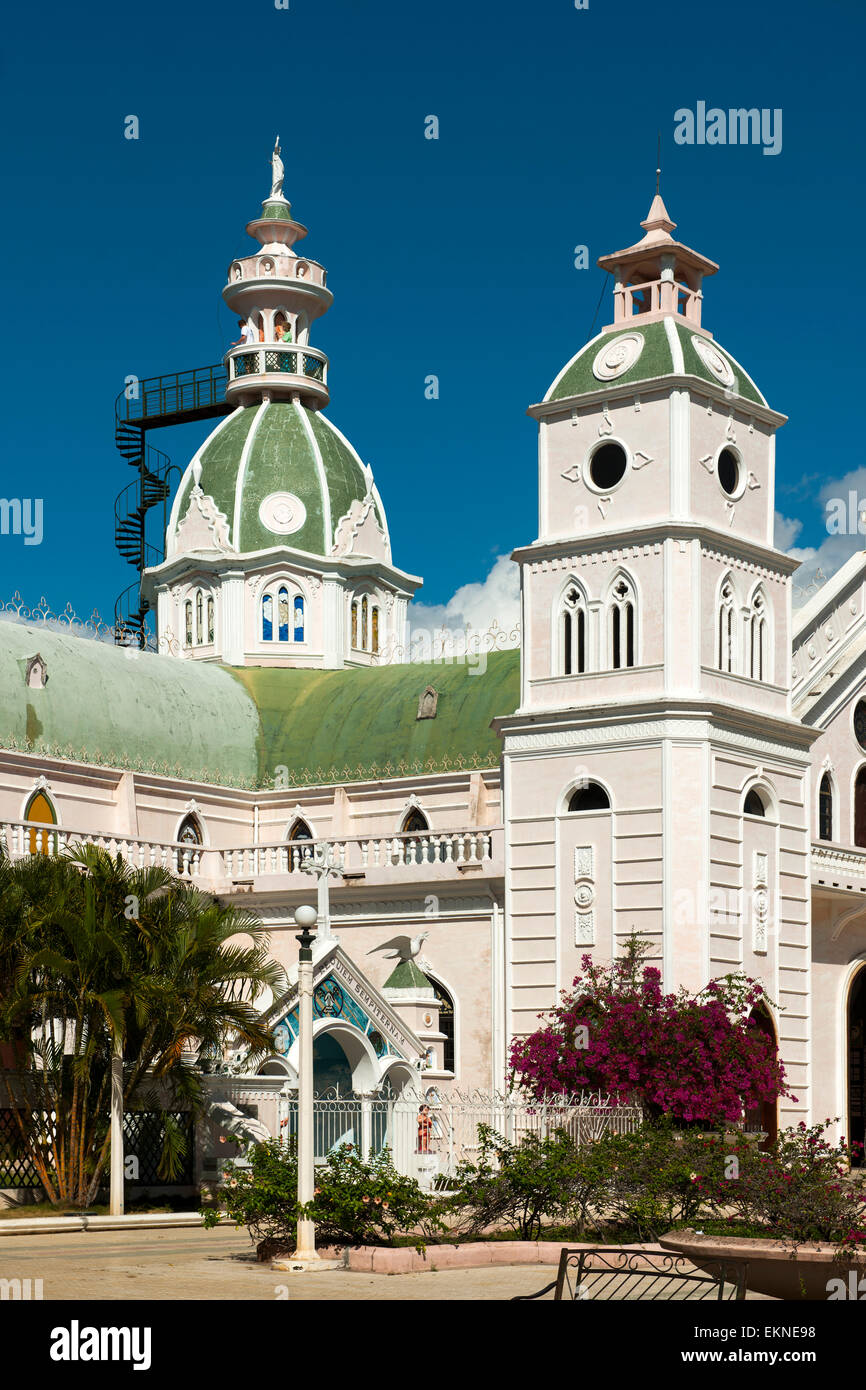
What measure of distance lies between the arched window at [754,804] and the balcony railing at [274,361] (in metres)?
20.5

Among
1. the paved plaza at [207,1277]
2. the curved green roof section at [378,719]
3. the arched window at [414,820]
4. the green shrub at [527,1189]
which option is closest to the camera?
the paved plaza at [207,1277]

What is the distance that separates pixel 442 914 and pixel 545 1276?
61.5 ft

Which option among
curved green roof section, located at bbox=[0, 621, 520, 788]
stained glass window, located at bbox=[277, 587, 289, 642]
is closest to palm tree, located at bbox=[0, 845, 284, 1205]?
curved green roof section, located at bbox=[0, 621, 520, 788]

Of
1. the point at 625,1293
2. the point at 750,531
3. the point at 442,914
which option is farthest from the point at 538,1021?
the point at 625,1293

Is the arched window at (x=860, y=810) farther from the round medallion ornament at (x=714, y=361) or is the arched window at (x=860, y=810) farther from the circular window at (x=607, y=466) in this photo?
the round medallion ornament at (x=714, y=361)

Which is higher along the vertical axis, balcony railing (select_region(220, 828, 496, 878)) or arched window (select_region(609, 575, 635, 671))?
arched window (select_region(609, 575, 635, 671))

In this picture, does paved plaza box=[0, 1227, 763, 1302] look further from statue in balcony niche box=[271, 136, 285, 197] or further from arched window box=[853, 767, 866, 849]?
statue in balcony niche box=[271, 136, 285, 197]

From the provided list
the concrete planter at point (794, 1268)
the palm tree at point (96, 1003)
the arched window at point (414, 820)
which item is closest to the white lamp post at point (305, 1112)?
the concrete planter at point (794, 1268)

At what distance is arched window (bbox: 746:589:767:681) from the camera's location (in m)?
38.9

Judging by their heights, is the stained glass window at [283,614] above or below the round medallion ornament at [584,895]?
above

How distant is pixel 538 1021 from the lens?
1447 inches

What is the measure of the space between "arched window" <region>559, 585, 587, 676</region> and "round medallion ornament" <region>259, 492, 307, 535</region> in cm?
1437

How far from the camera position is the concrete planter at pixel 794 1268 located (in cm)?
1945
